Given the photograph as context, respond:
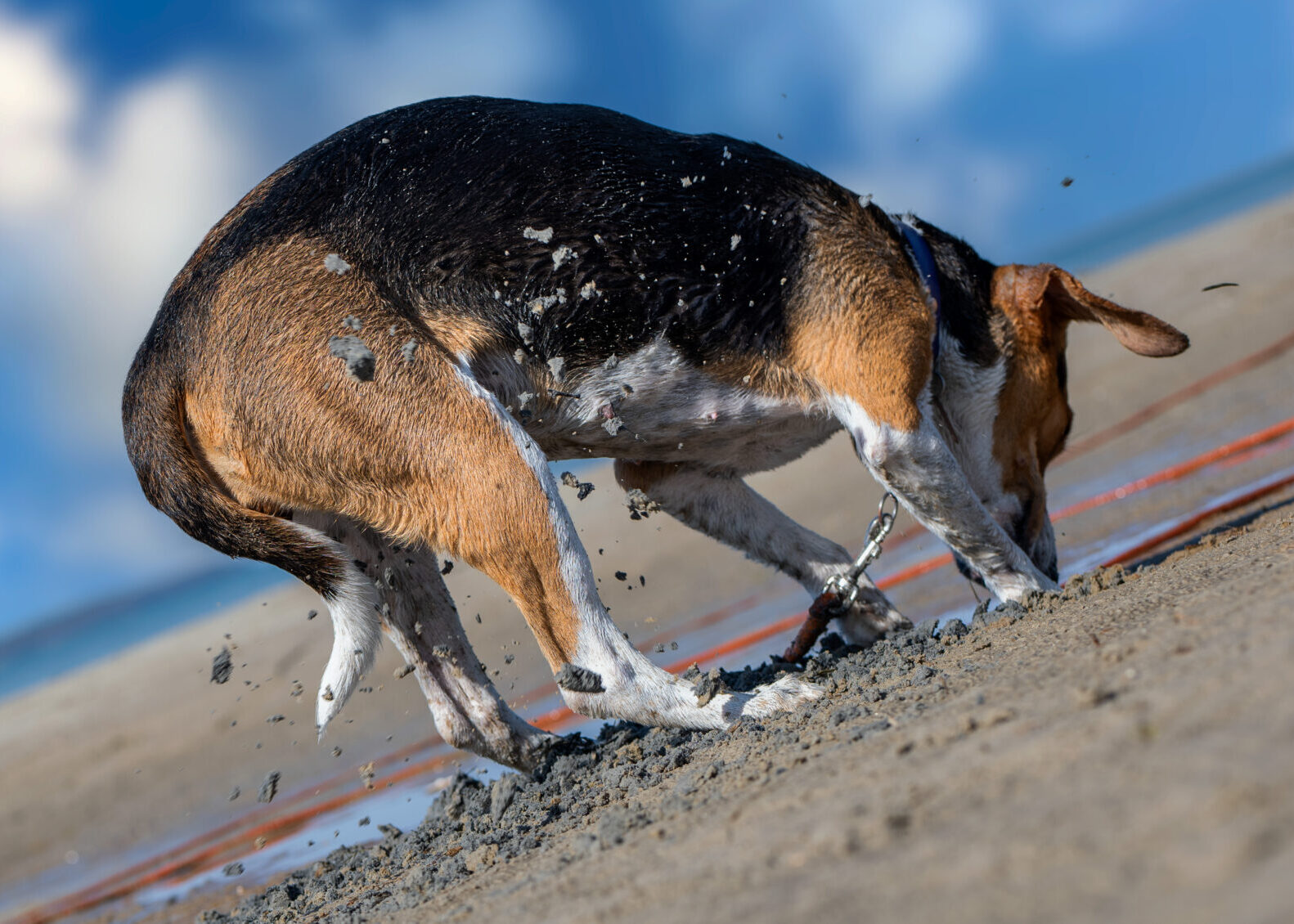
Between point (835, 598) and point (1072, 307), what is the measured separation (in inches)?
63.3

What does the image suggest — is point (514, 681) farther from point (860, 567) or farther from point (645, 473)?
point (860, 567)

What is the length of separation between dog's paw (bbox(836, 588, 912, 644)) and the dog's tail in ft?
6.40

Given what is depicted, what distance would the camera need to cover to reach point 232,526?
3.35 meters

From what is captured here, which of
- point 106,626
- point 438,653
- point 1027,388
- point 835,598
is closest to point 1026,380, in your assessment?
point 1027,388

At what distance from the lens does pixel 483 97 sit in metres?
3.83

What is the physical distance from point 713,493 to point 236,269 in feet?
7.12

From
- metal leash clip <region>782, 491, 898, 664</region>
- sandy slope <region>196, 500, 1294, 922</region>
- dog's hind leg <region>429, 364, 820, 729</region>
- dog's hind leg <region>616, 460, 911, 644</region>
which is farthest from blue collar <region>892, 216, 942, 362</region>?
dog's hind leg <region>429, 364, 820, 729</region>

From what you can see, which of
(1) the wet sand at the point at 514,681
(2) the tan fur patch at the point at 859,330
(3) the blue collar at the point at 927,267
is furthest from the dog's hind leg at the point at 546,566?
(3) the blue collar at the point at 927,267

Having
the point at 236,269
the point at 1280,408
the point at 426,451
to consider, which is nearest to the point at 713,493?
the point at 426,451

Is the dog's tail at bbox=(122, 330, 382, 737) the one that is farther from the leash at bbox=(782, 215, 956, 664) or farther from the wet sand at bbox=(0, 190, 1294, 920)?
the leash at bbox=(782, 215, 956, 664)

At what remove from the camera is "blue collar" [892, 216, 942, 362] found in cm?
407

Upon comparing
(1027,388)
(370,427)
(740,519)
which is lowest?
(740,519)

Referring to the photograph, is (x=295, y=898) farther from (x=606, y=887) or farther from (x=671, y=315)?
(x=671, y=315)

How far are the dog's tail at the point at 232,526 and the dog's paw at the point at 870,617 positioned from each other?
1950mm
